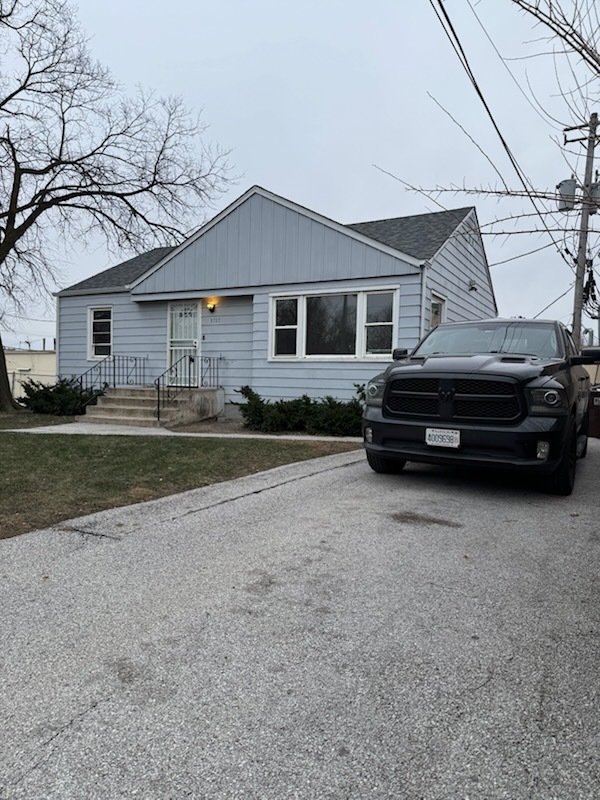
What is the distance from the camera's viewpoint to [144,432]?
9672mm

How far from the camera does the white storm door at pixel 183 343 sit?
1287 cm

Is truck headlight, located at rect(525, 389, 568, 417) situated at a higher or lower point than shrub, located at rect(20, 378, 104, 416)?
higher

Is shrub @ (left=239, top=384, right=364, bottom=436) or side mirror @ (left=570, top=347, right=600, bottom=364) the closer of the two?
side mirror @ (left=570, top=347, right=600, bottom=364)

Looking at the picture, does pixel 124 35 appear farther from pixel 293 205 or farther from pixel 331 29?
pixel 331 29

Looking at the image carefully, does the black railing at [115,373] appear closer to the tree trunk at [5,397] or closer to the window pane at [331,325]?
the tree trunk at [5,397]

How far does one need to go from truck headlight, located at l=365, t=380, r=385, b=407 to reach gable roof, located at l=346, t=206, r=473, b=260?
520 centimetres

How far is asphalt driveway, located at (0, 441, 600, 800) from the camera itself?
5.11 ft

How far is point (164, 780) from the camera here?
59.6 inches

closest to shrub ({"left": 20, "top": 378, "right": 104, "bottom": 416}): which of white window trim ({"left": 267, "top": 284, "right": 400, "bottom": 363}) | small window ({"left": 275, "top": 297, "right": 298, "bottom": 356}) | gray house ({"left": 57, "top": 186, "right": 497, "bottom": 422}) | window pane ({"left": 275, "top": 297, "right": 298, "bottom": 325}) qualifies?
gray house ({"left": 57, "top": 186, "right": 497, "bottom": 422})

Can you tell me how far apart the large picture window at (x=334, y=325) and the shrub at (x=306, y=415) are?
974 mm

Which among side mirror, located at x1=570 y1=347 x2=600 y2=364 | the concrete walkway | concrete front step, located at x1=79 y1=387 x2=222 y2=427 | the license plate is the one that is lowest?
the concrete walkway

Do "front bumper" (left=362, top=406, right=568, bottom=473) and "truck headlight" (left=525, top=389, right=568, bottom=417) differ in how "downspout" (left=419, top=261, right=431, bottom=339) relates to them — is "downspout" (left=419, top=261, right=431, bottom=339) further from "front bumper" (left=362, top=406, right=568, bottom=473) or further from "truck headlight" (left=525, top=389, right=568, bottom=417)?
"truck headlight" (left=525, top=389, right=568, bottom=417)

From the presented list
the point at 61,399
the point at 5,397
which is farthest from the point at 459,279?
the point at 5,397

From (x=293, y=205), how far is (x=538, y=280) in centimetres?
775
